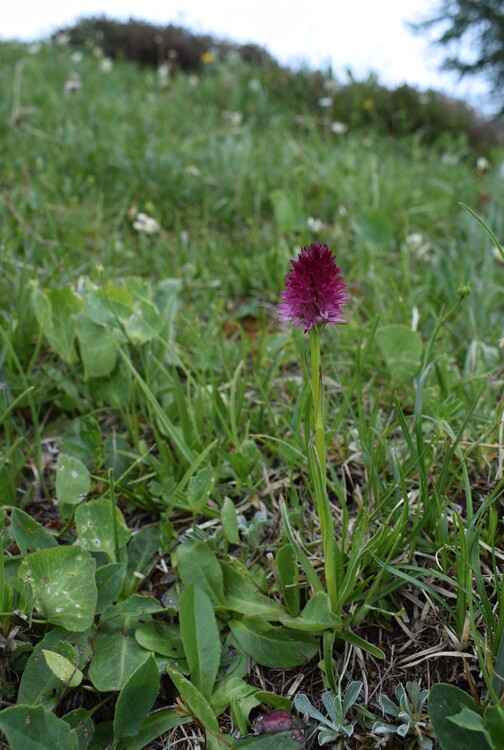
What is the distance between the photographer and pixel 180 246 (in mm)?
2740

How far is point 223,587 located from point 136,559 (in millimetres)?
229

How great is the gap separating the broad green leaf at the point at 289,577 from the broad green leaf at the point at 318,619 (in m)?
0.09

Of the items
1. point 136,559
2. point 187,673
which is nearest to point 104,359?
point 136,559

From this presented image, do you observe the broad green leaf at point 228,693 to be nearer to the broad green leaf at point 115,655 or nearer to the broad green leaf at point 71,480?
A: the broad green leaf at point 115,655

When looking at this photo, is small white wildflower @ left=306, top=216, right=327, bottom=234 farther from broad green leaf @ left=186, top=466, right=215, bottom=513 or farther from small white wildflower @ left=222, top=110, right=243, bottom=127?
small white wildflower @ left=222, top=110, right=243, bottom=127

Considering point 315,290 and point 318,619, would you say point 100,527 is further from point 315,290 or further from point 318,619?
point 315,290

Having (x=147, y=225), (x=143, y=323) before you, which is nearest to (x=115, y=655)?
(x=143, y=323)

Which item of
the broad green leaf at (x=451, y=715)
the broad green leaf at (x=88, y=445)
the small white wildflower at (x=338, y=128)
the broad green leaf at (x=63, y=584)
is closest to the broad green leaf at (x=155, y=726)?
the broad green leaf at (x=63, y=584)

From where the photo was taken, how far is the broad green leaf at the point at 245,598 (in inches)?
49.8

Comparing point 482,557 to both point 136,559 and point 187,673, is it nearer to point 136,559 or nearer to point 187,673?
point 187,673

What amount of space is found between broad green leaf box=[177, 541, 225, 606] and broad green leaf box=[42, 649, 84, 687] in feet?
0.91

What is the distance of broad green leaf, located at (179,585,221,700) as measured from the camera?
1173 millimetres

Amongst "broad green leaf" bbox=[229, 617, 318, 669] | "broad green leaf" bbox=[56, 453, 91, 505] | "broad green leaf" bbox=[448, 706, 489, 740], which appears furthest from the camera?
"broad green leaf" bbox=[56, 453, 91, 505]

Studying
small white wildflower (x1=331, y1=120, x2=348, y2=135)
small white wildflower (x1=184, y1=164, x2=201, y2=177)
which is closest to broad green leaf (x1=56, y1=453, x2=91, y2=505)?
small white wildflower (x1=184, y1=164, x2=201, y2=177)
